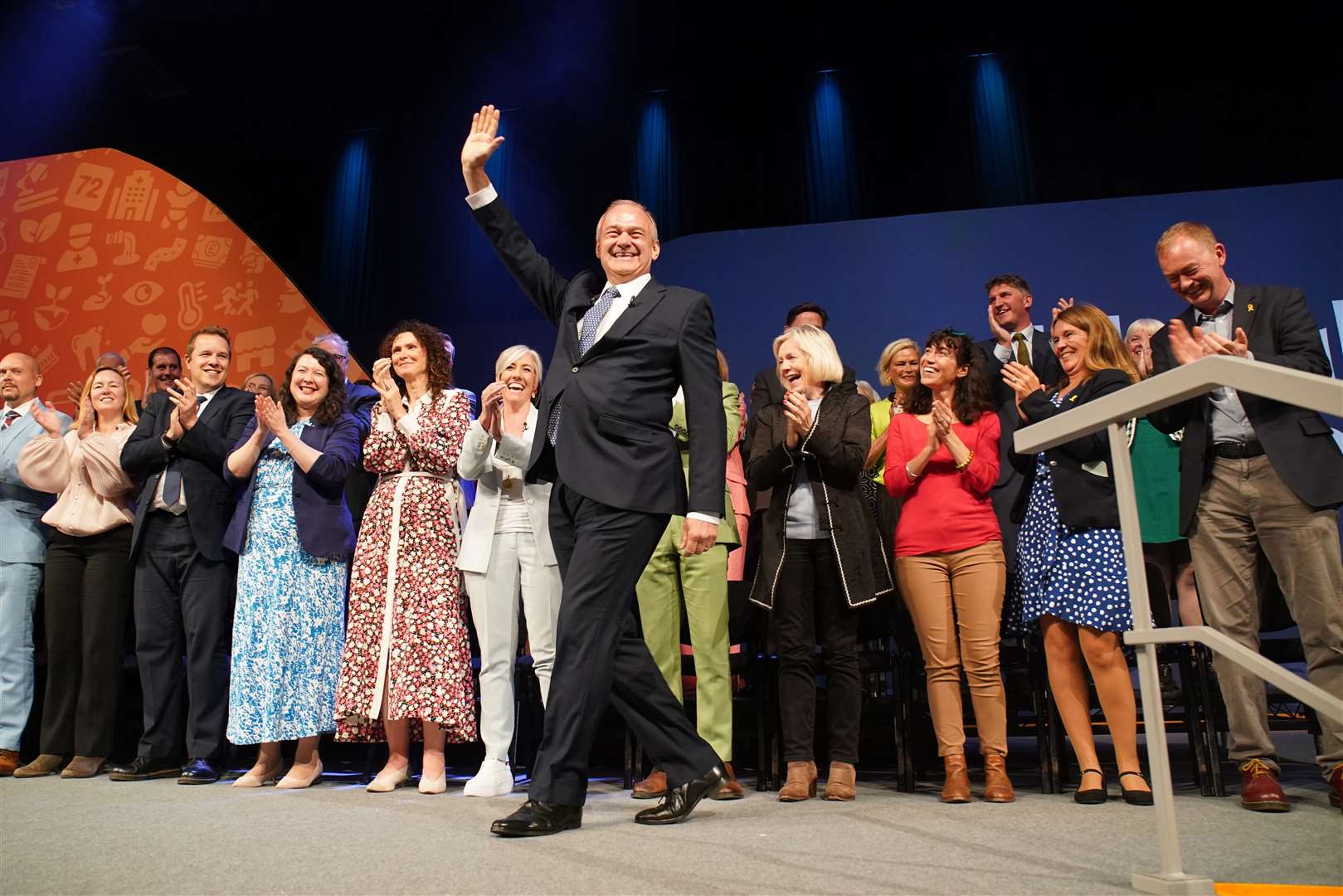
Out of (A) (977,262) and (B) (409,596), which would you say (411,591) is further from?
(A) (977,262)

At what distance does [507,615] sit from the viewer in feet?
10.5

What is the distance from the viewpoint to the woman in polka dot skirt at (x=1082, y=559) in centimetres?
279

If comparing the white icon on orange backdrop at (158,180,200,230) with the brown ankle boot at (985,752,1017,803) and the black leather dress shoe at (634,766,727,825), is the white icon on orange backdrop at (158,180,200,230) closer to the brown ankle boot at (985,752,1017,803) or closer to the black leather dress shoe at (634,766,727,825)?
the black leather dress shoe at (634,766,727,825)

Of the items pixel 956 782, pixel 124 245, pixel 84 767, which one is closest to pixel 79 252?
pixel 124 245

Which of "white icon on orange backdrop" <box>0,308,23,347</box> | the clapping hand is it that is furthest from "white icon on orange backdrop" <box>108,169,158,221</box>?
the clapping hand

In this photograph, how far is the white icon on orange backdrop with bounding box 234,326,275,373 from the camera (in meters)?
6.62

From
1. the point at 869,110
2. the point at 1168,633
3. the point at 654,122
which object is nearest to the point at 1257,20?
the point at 869,110

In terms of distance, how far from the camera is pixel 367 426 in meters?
3.77

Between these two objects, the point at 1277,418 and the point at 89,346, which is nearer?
the point at 1277,418

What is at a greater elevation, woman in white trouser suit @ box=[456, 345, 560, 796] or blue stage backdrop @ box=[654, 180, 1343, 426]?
blue stage backdrop @ box=[654, 180, 1343, 426]

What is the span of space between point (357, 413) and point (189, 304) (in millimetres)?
3387

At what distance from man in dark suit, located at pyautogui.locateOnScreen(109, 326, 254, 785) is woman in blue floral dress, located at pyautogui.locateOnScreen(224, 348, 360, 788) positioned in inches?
4.5

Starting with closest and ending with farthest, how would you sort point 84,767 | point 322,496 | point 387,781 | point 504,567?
1. point 387,781
2. point 504,567
3. point 322,496
4. point 84,767

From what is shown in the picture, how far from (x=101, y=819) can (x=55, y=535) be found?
1832 millimetres
